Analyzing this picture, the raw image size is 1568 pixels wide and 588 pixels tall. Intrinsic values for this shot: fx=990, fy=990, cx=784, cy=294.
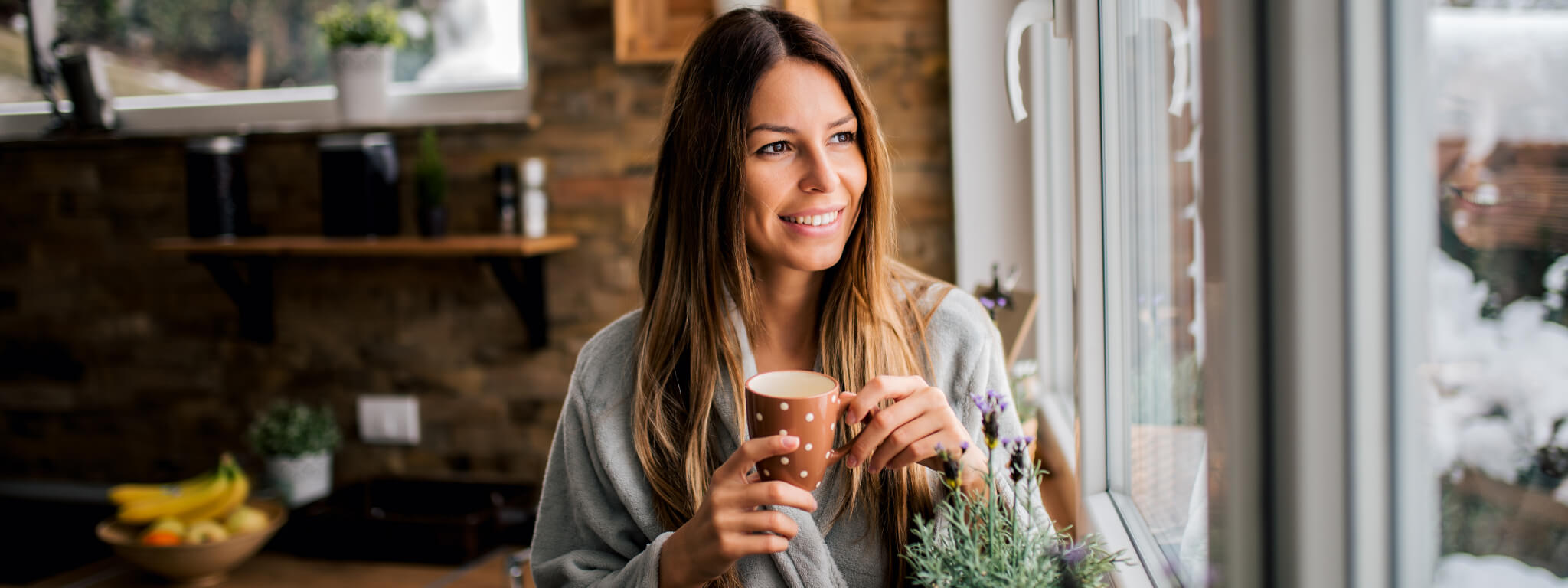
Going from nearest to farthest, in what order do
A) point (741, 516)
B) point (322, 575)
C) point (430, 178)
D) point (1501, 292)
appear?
point (1501, 292), point (741, 516), point (322, 575), point (430, 178)

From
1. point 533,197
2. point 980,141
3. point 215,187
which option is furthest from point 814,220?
point 215,187

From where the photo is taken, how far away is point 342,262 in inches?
98.4

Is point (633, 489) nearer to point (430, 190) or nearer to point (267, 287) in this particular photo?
point (430, 190)

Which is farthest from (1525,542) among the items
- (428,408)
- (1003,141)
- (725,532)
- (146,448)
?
(146,448)

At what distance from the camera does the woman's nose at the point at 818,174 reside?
0.97m

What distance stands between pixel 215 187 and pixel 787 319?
6.21 feet

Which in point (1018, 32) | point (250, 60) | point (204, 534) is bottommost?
point (204, 534)

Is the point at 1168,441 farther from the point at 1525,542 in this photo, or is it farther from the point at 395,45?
the point at 395,45

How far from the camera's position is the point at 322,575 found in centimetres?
211

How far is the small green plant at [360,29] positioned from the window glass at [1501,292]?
2254mm

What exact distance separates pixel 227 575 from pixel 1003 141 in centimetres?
187

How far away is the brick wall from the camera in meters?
2.14

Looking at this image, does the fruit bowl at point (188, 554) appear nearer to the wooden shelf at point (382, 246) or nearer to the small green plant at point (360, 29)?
the wooden shelf at point (382, 246)

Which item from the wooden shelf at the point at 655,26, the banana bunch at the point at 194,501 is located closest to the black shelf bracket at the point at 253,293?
the banana bunch at the point at 194,501
